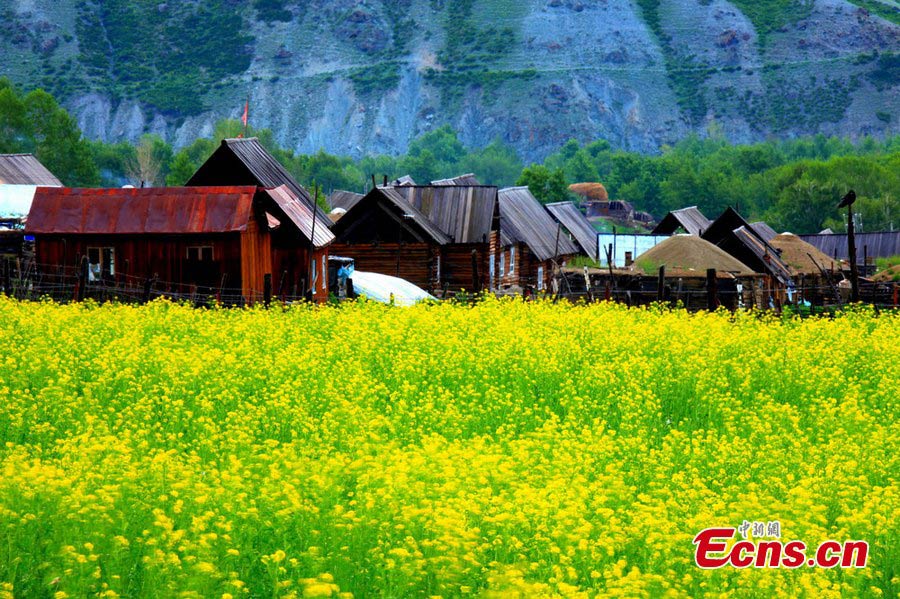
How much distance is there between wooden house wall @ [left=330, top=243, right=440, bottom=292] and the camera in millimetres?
43000

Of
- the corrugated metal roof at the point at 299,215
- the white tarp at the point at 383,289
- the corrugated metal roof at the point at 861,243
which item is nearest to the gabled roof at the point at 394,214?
the white tarp at the point at 383,289

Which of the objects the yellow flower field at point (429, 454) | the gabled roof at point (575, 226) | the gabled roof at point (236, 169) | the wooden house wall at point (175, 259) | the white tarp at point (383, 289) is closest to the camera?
the yellow flower field at point (429, 454)

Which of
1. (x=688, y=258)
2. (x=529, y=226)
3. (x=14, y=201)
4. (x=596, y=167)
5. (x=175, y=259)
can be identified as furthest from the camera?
(x=596, y=167)

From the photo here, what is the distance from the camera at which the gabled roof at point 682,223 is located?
2366 inches

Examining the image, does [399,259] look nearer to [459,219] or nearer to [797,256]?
[459,219]

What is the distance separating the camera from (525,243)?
52.3 meters

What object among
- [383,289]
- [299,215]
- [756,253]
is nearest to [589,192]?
[756,253]

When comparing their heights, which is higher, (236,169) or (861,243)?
(236,169)

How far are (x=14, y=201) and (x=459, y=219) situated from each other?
17130 mm

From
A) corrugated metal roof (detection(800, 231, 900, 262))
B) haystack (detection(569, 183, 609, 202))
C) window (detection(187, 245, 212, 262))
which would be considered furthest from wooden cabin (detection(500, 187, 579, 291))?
haystack (detection(569, 183, 609, 202))

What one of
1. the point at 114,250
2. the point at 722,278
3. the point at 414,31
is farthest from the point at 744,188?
the point at 114,250

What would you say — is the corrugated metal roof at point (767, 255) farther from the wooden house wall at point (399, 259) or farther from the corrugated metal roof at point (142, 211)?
the corrugated metal roof at point (142, 211)

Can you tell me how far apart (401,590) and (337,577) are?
0.63 m

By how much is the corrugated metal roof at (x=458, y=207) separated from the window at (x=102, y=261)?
16840 mm
